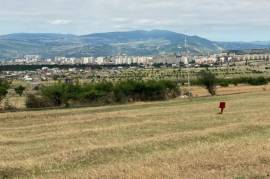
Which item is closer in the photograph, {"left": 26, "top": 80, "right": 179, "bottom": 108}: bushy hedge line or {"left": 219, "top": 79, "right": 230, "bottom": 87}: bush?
{"left": 26, "top": 80, "right": 179, "bottom": 108}: bushy hedge line

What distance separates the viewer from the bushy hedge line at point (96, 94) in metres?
73.9

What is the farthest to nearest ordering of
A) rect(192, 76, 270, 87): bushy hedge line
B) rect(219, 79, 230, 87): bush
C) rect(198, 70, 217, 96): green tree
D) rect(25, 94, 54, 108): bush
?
rect(192, 76, 270, 87): bushy hedge line, rect(219, 79, 230, 87): bush, rect(198, 70, 217, 96): green tree, rect(25, 94, 54, 108): bush

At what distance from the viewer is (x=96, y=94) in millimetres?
75375

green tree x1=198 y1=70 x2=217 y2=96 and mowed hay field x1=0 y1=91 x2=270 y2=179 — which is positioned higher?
mowed hay field x1=0 y1=91 x2=270 y2=179

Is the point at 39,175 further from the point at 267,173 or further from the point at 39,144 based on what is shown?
the point at 39,144

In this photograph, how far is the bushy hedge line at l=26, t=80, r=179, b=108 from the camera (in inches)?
2908

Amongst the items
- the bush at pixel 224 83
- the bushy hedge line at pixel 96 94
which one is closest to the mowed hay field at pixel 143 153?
the bushy hedge line at pixel 96 94

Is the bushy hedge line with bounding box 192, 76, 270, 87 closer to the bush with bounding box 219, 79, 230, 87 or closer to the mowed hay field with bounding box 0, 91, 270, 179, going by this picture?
the bush with bounding box 219, 79, 230, 87

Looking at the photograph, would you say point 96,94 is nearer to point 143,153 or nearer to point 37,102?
point 37,102

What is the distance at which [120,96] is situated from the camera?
76500 millimetres

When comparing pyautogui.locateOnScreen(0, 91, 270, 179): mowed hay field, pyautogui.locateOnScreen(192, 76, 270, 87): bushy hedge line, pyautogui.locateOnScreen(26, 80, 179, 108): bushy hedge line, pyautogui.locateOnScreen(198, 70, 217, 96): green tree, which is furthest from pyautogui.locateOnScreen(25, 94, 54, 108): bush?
pyautogui.locateOnScreen(192, 76, 270, 87): bushy hedge line

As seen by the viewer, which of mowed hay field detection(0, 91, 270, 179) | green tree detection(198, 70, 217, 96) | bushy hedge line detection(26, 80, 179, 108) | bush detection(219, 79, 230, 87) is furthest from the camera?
bush detection(219, 79, 230, 87)

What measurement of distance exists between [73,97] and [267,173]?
201ft

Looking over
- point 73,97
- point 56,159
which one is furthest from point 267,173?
point 73,97
